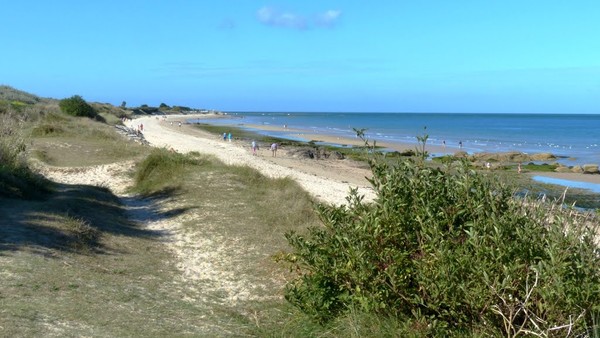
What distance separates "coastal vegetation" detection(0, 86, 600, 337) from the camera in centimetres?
467

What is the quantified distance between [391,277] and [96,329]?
276cm

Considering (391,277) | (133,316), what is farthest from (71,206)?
(391,277)

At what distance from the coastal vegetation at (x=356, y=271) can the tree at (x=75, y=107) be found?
35203 mm

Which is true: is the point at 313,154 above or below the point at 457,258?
below

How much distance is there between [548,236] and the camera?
4.82 metres

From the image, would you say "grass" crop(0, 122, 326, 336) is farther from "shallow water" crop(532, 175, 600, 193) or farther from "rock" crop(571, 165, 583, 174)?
"rock" crop(571, 165, 583, 174)

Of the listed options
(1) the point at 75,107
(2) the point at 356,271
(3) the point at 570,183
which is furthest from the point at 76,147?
(1) the point at 75,107

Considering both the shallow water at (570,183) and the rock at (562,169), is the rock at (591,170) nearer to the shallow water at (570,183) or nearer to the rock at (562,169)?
the rock at (562,169)

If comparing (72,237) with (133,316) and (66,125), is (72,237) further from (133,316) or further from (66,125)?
(66,125)

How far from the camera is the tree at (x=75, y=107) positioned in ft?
143

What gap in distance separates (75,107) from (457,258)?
43075mm

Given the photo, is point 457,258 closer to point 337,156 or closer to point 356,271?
point 356,271

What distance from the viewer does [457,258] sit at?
15.7 feet

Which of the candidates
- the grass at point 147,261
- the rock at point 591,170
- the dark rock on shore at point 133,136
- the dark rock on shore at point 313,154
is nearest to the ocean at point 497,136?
the grass at point 147,261
